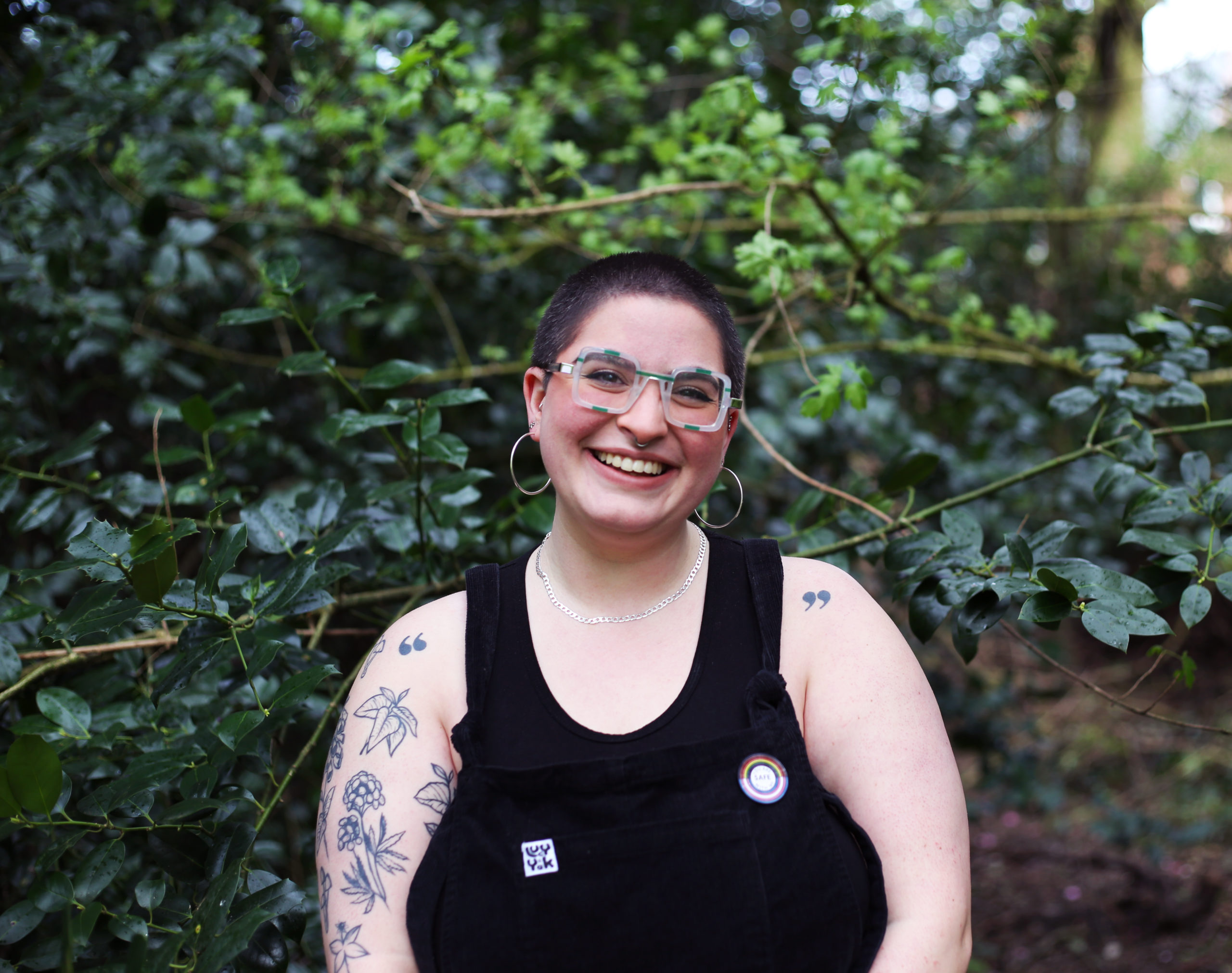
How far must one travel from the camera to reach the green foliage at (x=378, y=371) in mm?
1405

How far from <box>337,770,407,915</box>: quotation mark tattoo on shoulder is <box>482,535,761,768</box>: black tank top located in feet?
0.54

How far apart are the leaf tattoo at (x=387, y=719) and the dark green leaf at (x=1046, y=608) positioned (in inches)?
35.3

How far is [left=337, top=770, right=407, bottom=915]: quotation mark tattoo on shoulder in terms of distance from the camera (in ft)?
4.06

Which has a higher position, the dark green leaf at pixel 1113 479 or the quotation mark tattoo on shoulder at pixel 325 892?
the dark green leaf at pixel 1113 479

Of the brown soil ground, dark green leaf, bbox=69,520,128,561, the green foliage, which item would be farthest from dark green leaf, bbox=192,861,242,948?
the brown soil ground

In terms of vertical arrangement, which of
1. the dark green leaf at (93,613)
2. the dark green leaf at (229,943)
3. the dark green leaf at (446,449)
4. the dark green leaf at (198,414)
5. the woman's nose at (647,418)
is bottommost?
the dark green leaf at (229,943)

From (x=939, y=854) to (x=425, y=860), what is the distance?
0.69m

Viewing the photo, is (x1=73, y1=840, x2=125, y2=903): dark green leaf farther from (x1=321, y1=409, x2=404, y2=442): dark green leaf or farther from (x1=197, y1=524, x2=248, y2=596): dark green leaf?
(x1=321, y1=409, x2=404, y2=442): dark green leaf

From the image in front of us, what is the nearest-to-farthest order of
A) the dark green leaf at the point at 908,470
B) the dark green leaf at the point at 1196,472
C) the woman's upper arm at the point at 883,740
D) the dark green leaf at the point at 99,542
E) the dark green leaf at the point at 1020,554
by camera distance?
the woman's upper arm at the point at 883,740 < the dark green leaf at the point at 99,542 < the dark green leaf at the point at 1020,554 < the dark green leaf at the point at 1196,472 < the dark green leaf at the point at 908,470

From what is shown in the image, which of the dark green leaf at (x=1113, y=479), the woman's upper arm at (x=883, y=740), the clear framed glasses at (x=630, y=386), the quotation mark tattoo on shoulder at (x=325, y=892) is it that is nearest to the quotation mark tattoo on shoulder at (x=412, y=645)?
the quotation mark tattoo on shoulder at (x=325, y=892)

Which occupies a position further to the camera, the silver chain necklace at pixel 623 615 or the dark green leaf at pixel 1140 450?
the dark green leaf at pixel 1140 450

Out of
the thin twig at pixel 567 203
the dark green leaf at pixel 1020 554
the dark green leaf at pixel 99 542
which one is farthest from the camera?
the thin twig at pixel 567 203

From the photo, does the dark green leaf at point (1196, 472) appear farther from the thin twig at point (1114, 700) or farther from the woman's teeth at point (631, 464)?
the woman's teeth at point (631, 464)

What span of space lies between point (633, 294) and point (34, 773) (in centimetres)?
107
